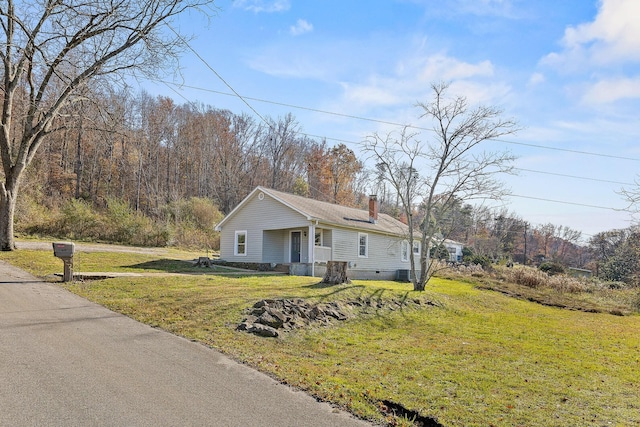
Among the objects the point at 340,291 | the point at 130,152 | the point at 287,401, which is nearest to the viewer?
the point at 287,401

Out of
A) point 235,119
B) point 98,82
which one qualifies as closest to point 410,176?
point 98,82

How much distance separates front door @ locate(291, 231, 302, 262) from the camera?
2264cm

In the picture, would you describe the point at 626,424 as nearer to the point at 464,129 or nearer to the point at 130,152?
the point at 464,129

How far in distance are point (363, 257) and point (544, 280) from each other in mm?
11418

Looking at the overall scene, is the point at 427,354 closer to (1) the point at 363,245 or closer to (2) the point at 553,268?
(1) the point at 363,245

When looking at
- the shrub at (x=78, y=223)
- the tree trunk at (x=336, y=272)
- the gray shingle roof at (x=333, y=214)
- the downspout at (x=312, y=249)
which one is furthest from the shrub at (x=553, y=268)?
the shrub at (x=78, y=223)

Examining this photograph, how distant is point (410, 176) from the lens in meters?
18.1

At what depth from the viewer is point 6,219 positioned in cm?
1736

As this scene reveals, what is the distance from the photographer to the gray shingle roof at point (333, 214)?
20.7m

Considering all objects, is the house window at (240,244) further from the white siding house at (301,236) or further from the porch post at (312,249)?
the porch post at (312,249)

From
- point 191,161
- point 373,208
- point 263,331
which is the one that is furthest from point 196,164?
point 263,331

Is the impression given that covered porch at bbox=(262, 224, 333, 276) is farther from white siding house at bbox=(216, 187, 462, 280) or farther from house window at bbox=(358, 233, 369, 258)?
house window at bbox=(358, 233, 369, 258)

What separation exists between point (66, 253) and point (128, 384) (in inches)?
315

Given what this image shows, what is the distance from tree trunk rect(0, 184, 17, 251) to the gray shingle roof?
10.8m
